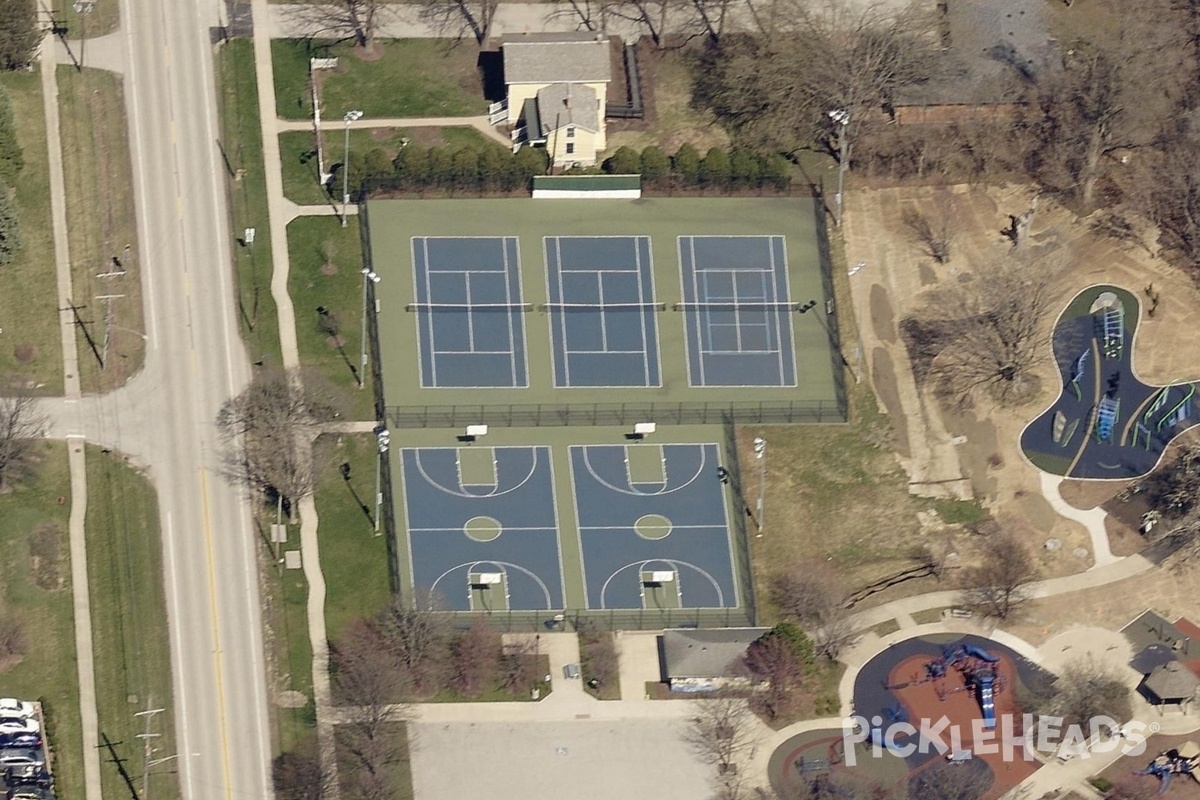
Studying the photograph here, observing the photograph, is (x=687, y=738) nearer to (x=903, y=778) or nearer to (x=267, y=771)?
(x=903, y=778)

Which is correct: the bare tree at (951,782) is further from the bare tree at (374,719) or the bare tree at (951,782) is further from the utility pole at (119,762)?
the utility pole at (119,762)

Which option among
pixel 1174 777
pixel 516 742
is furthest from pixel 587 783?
pixel 1174 777

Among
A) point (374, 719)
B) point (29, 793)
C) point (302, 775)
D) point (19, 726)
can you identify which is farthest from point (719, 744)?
point (19, 726)

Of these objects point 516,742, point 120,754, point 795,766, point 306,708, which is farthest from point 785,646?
point 120,754

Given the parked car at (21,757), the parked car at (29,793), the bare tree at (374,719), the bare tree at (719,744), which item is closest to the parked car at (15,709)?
the parked car at (21,757)

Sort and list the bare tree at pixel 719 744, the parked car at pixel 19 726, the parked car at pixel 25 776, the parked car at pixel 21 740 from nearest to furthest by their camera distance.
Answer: the parked car at pixel 25 776, the parked car at pixel 21 740, the parked car at pixel 19 726, the bare tree at pixel 719 744

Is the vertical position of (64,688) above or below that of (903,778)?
above
